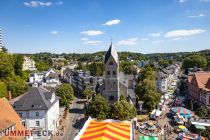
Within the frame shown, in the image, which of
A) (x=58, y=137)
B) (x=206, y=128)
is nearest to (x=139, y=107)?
(x=206, y=128)

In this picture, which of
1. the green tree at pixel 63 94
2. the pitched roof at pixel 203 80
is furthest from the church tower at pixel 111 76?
the pitched roof at pixel 203 80

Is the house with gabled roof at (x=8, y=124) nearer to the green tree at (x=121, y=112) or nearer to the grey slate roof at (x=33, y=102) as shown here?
the grey slate roof at (x=33, y=102)

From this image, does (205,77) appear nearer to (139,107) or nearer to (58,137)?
(139,107)

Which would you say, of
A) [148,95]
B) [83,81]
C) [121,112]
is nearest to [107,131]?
[121,112]

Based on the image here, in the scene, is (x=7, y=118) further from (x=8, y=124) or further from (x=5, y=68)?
(x=5, y=68)

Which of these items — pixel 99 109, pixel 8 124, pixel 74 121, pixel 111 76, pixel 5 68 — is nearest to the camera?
pixel 8 124

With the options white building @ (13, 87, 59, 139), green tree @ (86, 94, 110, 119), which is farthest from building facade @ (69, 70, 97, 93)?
white building @ (13, 87, 59, 139)
